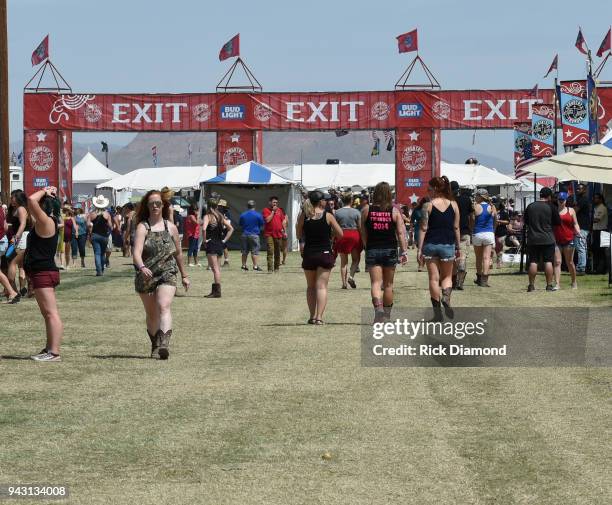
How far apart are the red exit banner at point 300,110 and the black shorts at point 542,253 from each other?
27.7 metres

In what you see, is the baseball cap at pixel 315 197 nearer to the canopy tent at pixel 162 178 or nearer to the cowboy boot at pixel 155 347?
the cowboy boot at pixel 155 347

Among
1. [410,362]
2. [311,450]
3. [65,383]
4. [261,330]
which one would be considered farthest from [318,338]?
[311,450]

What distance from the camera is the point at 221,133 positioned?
48.8 m

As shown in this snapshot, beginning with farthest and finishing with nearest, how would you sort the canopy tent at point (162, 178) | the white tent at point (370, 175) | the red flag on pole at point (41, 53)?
the canopy tent at point (162, 178) → the white tent at point (370, 175) → the red flag on pole at point (41, 53)

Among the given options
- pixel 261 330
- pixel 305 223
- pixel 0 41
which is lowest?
pixel 261 330

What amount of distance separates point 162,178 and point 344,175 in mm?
9565

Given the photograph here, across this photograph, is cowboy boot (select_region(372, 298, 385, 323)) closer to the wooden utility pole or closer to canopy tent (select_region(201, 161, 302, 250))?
the wooden utility pole

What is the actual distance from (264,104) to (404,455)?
137 ft

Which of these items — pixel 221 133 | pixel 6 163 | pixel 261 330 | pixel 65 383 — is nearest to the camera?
pixel 65 383

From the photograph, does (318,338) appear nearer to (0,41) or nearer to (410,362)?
(410,362)

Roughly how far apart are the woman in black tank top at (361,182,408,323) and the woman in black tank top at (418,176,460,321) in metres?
0.37

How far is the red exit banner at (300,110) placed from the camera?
48688 millimetres

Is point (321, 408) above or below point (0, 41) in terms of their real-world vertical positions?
below

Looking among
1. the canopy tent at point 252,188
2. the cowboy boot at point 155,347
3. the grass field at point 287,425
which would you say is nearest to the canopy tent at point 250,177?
the canopy tent at point 252,188
